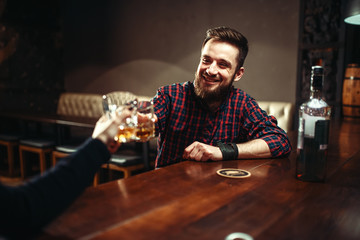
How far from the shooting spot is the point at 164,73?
4.69 m

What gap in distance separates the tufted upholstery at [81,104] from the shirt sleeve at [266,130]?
3544 millimetres

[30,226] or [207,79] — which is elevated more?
[207,79]

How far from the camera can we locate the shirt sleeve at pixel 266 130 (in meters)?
1.45

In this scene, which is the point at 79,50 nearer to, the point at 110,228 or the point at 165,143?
the point at 165,143

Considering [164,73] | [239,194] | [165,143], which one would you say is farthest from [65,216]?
[164,73]

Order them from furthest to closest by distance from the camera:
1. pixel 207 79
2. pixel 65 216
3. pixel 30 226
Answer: pixel 207 79 < pixel 65 216 < pixel 30 226

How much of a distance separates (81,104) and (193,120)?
3.85 m

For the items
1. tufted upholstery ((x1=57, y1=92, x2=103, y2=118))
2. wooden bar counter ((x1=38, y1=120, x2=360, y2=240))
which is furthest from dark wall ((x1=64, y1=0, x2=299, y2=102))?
wooden bar counter ((x1=38, y1=120, x2=360, y2=240))

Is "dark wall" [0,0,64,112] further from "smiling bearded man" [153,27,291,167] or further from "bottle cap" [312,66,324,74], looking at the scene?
"bottle cap" [312,66,324,74]

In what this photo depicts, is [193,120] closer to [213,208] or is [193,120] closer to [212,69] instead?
[212,69]

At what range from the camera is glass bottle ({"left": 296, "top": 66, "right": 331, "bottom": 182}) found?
3.26 feet

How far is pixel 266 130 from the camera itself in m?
1.60

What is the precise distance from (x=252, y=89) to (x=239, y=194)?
320 cm

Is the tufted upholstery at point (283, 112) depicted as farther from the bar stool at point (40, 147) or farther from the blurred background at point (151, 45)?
the bar stool at point (40, 147)
